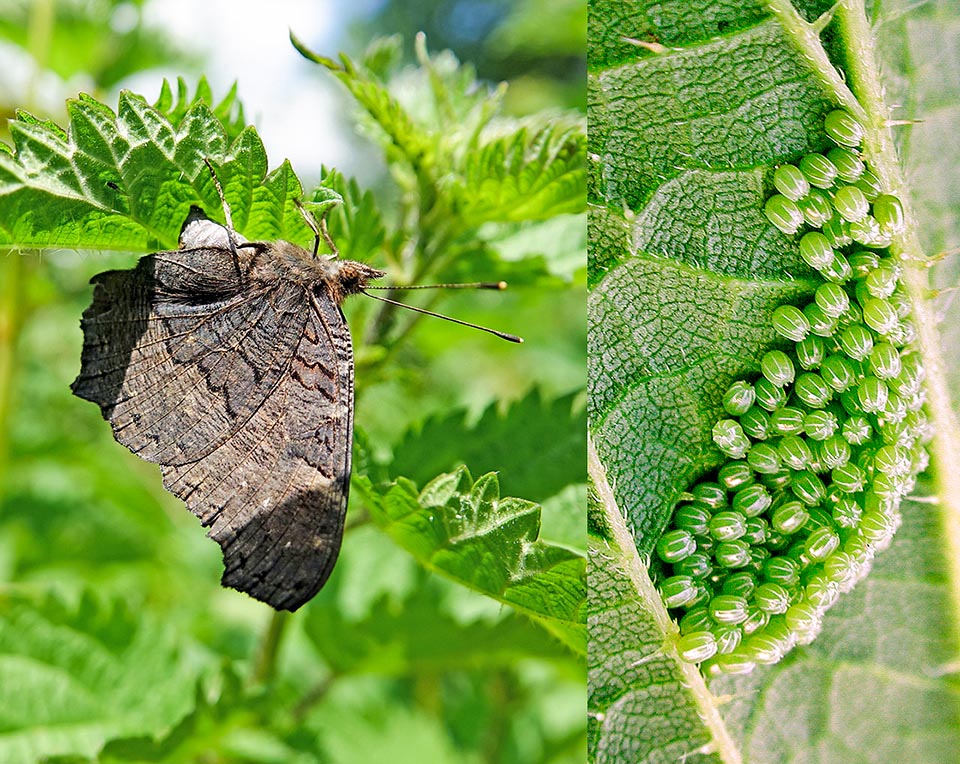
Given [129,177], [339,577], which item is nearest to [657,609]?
[129,177]

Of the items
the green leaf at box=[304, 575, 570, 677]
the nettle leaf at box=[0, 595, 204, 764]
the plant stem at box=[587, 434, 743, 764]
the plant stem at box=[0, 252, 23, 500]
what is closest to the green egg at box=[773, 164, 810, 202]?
the plant stem at box=[587, 434, 743, 764]

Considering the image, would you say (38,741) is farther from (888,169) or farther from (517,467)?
(888,169)

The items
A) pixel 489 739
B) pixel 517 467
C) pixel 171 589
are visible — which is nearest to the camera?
pixel 517 467

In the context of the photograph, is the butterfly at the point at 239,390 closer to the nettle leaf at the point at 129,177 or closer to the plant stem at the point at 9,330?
the nettle leaf at the point at 129,177

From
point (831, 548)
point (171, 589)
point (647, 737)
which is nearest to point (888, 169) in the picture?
point (831, 548)

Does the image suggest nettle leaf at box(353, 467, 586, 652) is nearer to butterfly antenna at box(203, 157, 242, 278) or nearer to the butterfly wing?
the butterfly wing

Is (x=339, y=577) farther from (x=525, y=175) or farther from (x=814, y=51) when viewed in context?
(x=814, y=51)

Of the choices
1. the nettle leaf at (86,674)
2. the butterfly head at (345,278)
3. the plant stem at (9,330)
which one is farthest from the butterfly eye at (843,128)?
the plant stem at (9,330)
